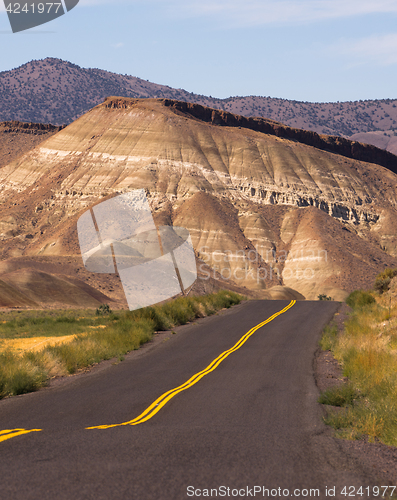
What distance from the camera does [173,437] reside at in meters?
7.04

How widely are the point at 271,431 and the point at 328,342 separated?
11.5m

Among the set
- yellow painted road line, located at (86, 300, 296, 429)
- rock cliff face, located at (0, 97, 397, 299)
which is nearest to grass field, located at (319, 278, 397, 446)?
yellow painted road line, located at (86, 300, 296, 429)

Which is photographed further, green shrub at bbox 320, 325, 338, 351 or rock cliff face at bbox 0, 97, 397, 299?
rock cliff face at bbox 0, 97, 397, 299

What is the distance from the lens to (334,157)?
110 m

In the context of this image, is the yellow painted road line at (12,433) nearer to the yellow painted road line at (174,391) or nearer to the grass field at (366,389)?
the yellow painted road line at (174,391)

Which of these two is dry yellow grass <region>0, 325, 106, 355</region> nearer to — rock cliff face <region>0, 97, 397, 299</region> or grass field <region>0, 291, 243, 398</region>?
grass field <region>0, 291, 243, 398</region>

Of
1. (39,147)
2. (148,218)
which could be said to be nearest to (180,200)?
(148,218)

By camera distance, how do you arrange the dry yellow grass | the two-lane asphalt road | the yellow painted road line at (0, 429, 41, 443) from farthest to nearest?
1. the dry yellow grass
2. the yellow painted road line at (0, 429, 41, 443)
3. the two-lane asphalt road

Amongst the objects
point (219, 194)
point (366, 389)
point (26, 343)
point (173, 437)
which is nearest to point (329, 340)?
point (366, 389)

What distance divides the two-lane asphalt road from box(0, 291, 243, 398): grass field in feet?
2.91

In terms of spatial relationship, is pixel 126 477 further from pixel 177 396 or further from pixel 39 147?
pixel 39 147

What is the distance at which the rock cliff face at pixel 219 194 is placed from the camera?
78.7 metres

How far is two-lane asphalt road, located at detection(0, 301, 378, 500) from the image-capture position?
17.6ft

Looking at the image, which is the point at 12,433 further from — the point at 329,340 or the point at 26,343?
the point at 26,343
